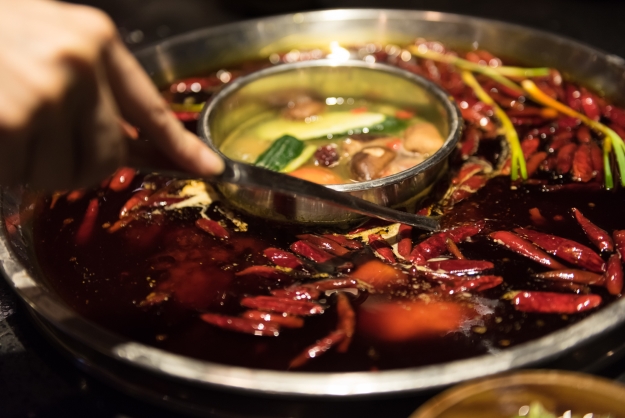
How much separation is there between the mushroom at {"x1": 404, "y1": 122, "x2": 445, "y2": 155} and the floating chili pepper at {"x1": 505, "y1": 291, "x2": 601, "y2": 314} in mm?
1158

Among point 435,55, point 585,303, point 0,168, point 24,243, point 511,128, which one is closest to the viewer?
point 0,168

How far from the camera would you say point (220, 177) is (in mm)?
1771

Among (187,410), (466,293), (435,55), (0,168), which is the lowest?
(187,410)

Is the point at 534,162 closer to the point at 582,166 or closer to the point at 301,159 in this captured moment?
the point at 582,166

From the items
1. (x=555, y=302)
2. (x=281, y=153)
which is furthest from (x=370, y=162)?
(x=555, y=302)

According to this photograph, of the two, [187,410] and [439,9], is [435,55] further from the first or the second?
[187,410]

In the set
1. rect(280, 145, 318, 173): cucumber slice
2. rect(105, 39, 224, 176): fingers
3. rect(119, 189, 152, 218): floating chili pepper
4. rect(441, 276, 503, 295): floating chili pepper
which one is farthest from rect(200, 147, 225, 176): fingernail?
rect(280, 145, 318, 173): cucumber slice

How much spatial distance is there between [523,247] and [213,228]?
1464 mm

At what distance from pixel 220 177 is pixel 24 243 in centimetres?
126

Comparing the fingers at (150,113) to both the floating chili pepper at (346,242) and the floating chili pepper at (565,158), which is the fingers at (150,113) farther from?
the floating chili pepper at (565,158)

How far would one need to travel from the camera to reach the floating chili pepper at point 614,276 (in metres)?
2.10

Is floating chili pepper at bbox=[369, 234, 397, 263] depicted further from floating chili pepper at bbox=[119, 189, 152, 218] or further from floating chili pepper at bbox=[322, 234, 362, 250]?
floating chili pepper at bbox=[119, 189, 152, 218]

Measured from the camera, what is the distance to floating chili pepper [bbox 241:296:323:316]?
6.81 feet

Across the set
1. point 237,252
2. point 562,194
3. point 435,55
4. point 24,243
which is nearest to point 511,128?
point 562,194
